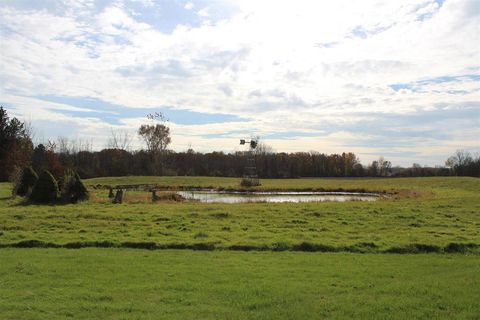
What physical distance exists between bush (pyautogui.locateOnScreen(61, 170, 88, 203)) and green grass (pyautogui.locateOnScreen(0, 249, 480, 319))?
1518cm

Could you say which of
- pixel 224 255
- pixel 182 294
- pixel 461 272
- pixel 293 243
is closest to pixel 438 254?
pixel 461 272

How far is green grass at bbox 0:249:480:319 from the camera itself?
256 inches

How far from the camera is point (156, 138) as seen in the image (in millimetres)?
92625

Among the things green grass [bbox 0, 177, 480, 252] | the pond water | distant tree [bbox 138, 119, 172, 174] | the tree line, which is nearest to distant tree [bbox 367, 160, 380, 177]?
the tree line

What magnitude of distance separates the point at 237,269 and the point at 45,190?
19345mm

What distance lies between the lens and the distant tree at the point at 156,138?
9206 cm

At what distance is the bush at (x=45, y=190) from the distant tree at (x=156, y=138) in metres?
65.9

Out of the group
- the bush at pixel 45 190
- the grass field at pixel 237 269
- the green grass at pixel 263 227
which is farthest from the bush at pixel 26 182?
the grass field at pixel 237 269

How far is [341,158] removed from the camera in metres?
121

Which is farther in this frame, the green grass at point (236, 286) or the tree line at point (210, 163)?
the tree line at point (210, 163)

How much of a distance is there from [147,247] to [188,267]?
11.9ft

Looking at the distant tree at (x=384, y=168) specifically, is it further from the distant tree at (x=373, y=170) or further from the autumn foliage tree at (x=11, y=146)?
the autumn foliage tree at (x=11, y=146)

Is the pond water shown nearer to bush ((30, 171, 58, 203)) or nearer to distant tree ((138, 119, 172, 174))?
bush ((30, 171, 58, 203))

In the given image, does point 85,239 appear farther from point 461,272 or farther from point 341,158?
point 341,158
